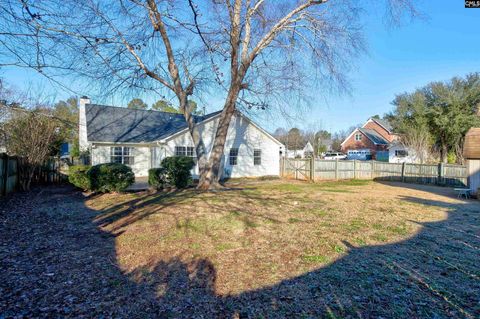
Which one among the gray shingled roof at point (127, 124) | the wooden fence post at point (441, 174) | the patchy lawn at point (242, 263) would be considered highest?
the gray shingled roof at point (127, 124)

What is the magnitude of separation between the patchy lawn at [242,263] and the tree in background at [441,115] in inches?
944

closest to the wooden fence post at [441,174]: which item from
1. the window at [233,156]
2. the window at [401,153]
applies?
the window at [233,156]

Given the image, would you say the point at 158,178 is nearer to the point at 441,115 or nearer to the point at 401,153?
the point at 441,115

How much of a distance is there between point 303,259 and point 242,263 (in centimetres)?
96

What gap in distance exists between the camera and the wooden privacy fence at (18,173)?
9.81m

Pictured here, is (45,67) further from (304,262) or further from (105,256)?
(304,262)

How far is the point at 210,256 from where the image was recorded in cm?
436

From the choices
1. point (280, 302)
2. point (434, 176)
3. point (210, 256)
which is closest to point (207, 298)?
point (280, 302)

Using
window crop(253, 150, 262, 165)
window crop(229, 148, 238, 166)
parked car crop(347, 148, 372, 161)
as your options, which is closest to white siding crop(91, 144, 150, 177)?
window crop(229, 148, 238, 166)

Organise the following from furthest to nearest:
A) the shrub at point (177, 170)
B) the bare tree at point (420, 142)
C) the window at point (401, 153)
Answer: the window at point (401, 153) < the bare tree at point (420, 142) < the shrub at point (177, 170)

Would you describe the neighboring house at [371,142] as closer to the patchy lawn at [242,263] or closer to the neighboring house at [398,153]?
the neighboring house at [398,153]

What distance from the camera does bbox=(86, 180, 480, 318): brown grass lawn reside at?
300 centimetres

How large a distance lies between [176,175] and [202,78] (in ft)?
15.2

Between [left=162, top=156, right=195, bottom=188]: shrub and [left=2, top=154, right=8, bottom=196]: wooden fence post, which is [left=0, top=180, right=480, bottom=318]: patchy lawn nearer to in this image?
[left=2, top=154, right=8, bottom=196]: wooden fence post
